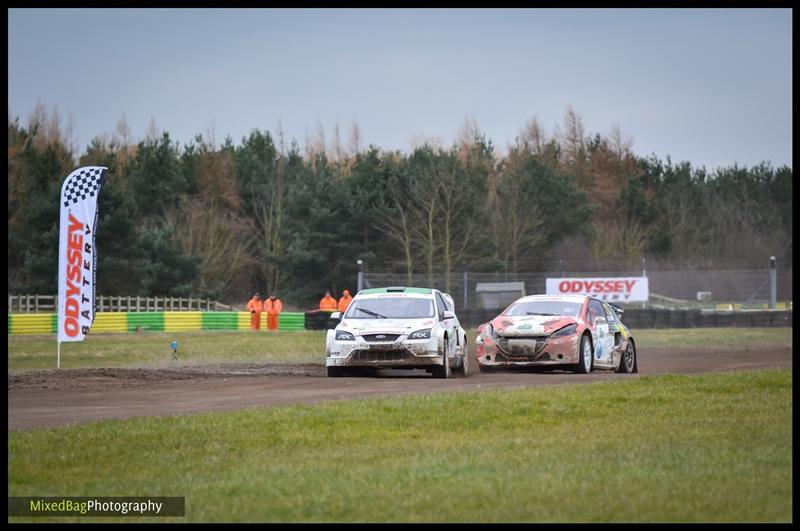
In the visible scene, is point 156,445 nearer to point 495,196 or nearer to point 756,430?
point 756,430

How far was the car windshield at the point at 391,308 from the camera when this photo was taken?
66.0ft

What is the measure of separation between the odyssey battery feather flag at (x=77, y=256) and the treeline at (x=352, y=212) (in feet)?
96.6

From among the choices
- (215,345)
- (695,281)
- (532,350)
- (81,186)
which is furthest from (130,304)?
(532,350)

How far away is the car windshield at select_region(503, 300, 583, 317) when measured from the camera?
20.3 m

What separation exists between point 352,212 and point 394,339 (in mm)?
45363

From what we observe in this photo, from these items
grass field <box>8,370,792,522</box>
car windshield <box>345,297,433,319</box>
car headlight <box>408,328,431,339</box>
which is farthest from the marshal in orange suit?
grass field <box>8,370,792,522</box>

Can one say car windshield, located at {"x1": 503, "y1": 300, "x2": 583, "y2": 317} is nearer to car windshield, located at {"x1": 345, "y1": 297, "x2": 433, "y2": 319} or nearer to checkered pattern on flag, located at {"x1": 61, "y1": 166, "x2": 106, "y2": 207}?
car windshield, located at {"x1": 345, "y1": 297, "x2": 433, "y2": 319}

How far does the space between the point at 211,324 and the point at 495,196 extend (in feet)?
88.3

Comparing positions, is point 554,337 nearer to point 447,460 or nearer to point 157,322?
point 447,460

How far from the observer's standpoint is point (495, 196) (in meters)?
68.7

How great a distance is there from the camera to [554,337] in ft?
64.5

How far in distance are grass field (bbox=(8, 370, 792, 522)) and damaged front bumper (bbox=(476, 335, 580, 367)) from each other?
519 cm

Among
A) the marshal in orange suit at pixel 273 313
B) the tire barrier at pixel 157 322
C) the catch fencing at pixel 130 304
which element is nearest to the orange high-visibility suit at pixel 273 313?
the marshal in orange suit at pixel 273 313

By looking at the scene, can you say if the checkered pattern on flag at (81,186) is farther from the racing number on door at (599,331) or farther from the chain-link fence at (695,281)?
the chain-link fence at (695,281)
